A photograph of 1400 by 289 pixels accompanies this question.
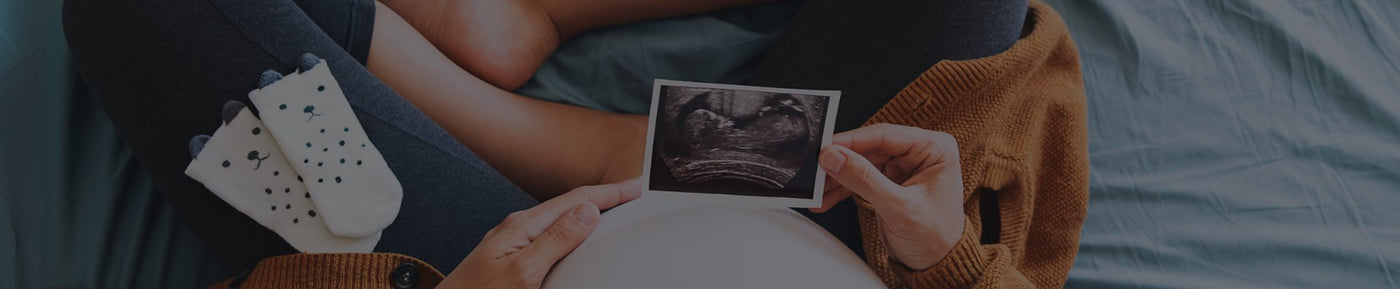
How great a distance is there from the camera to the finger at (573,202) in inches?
30.4

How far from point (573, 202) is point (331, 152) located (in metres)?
0.29

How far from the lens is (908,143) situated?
810 millimetres

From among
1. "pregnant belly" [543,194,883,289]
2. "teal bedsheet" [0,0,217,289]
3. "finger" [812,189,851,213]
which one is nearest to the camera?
"pregnant belly" [543,194,883,289]

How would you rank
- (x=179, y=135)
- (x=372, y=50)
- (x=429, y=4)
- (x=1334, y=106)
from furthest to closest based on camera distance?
(x=1334, y=106) → (x=429, y=4) → (x=372, y=50) → (x=179, y=135)

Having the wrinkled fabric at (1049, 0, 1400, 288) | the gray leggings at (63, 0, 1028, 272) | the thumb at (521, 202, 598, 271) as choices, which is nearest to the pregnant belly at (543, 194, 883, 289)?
the thumb at (521, 202, 598, 271)

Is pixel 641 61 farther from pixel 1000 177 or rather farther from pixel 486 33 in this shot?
pixel 1000 177

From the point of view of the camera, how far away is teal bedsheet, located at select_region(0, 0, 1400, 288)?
1038 mm

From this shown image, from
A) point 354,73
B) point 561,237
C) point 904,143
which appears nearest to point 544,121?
point 354,73

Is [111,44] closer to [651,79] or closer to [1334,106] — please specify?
[651,79]

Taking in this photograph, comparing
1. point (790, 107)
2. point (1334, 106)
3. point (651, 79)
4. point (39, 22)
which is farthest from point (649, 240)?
point (1334, 106)

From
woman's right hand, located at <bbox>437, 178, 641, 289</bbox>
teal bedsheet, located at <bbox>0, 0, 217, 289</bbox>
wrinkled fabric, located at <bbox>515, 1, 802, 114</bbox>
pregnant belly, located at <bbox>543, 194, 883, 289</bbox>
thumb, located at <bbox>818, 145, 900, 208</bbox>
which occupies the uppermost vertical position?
thumb, located at <bbox>818, 145, 900, 208</bbox>

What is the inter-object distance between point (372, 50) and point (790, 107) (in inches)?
21.5

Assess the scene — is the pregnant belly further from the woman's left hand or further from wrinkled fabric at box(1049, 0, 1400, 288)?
wrinkled fabric at box(1049, 0, 1400, 288)

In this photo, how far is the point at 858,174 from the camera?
753mm
